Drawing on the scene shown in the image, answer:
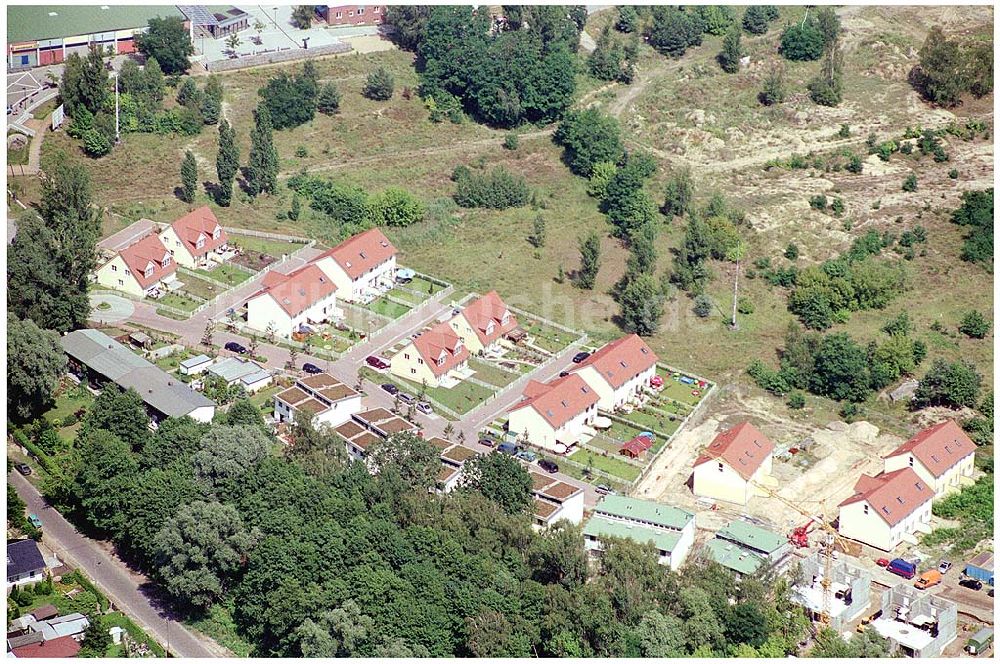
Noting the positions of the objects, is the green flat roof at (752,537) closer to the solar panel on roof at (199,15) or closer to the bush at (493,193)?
the bush at (493,193)

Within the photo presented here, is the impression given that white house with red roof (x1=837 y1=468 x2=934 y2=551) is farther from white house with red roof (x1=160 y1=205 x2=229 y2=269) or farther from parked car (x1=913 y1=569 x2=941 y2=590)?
white house with red roof (x1=160 y1=205 x2=229 y2=269)

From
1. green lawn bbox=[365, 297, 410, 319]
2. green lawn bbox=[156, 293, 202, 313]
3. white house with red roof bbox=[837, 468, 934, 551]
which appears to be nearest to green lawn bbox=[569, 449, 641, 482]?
white house with red roof bbox=[837, 468, 934, 551]

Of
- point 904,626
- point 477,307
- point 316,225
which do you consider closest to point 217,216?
point 316,225

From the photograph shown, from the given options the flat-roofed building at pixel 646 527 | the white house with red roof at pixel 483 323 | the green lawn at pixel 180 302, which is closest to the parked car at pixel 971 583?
the flat-roofed building at pixel 646 527

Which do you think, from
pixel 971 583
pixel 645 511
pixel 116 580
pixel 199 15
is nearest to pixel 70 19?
pixel 199 15

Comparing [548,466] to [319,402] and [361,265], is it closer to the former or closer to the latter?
[319,402]

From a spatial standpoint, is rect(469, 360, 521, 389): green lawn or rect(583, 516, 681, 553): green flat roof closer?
rect(583, 516, 681, 553): green flat roof
